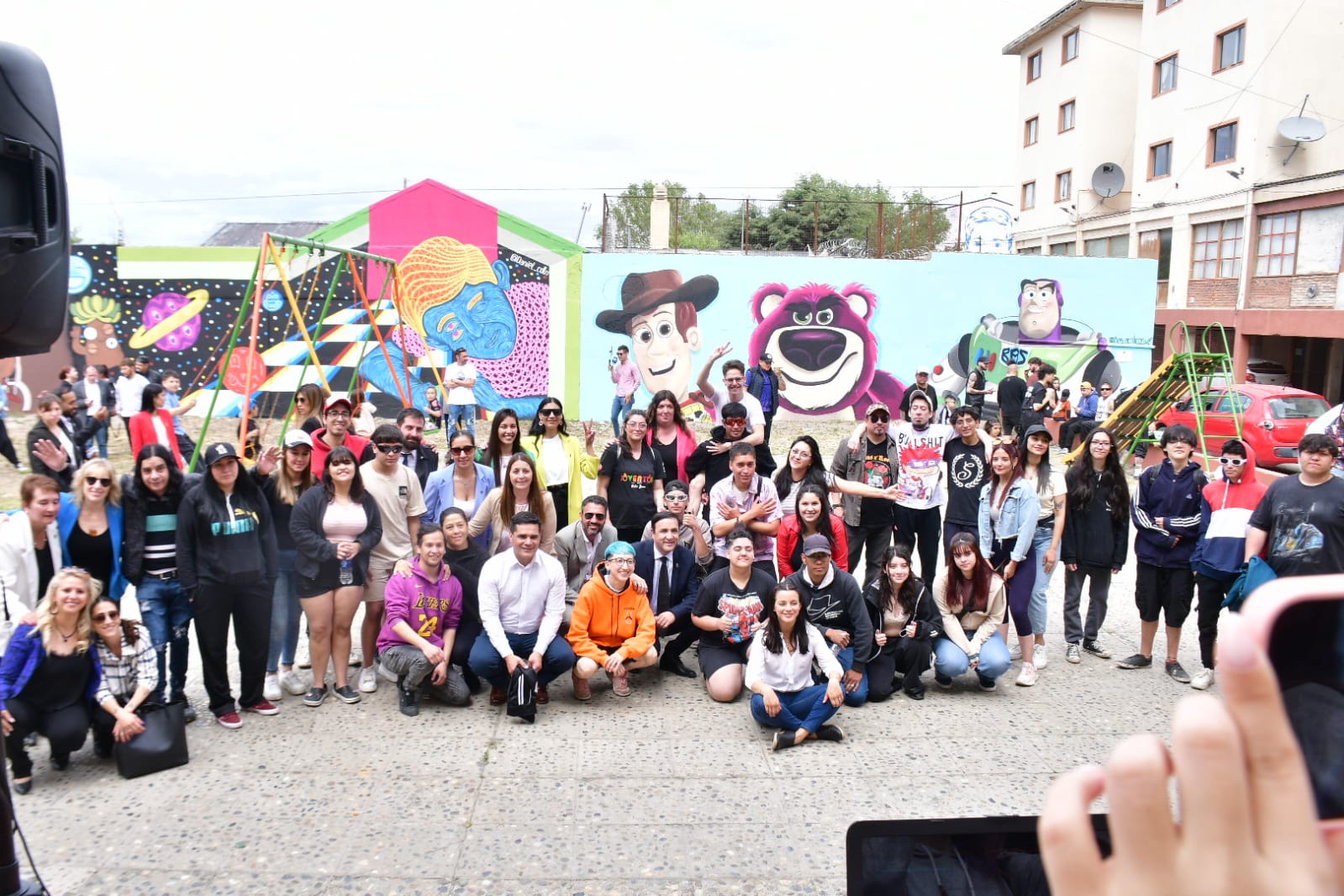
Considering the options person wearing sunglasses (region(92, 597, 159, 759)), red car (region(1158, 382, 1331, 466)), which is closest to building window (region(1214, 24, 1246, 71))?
red car (region(1158, 382, 1331, 466))

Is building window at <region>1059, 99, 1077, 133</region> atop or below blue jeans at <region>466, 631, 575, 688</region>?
atop

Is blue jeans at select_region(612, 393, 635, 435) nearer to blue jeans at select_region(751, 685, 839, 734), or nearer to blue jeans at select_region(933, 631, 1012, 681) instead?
blue jeans at select_region(933, 631, 1012, 681)

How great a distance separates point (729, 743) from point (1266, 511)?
3379 millimetres

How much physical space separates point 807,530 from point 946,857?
4.65 m

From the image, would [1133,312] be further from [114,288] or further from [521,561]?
[114,288]

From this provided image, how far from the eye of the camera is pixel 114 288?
19.1 meters

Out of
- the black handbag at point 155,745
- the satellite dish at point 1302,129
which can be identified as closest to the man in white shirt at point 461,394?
the black handbag at point 155,745

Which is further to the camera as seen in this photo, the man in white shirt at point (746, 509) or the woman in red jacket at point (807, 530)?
the man in white shirt at point (746, 509)

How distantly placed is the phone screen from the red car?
15.1 metres

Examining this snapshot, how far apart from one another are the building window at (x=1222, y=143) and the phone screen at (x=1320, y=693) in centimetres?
2930

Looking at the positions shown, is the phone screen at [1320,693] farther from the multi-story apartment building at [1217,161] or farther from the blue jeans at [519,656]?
the multi-story apartment building at [1217,161]

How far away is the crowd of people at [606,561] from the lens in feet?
16.8

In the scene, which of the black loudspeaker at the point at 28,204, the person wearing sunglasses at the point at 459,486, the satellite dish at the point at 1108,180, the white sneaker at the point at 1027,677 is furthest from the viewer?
the satellite dish at the point at 1108,180

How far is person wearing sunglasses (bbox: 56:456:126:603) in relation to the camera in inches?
199
